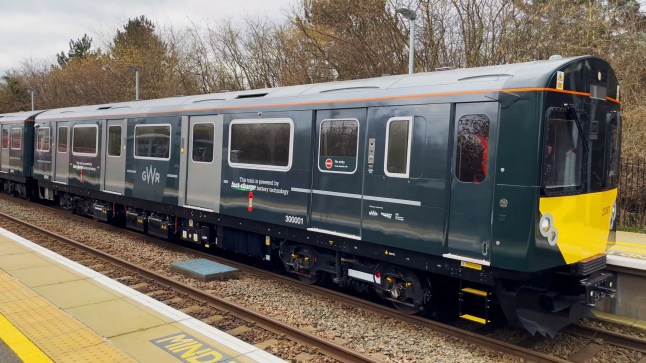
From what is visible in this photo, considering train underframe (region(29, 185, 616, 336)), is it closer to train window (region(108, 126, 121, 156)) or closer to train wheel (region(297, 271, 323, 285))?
train wheel (region(297, 271, 323, 285))

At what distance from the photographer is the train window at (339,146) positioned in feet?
23.2

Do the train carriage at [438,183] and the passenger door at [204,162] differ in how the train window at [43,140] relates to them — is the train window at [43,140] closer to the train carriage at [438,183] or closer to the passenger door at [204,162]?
the passenger door at [204,162]

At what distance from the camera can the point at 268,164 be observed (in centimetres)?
846

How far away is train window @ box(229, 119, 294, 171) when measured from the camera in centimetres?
812

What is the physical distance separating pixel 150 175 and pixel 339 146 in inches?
229

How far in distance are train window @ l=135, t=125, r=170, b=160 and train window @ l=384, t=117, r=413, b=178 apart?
589 cm

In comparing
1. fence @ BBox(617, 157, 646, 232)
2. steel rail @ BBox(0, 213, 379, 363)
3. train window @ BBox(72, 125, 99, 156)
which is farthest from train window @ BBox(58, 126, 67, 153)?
fence @ BBox(617, 157, 646, 232)

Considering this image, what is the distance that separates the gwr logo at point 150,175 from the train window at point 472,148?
7383mm

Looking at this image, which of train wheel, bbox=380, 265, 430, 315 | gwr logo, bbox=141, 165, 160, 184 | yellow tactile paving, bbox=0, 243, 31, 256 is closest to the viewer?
train wheel, bbox=380, 265, 430, 315

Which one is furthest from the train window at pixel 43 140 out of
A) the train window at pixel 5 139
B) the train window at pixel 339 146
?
the train window at pixel 339 146

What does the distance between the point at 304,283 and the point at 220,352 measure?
3.61 m

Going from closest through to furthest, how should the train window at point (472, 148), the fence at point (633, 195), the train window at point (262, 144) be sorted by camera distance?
the train window at point (472, 148) < the train window at point (262, 144) < the fence at point (633, 195)

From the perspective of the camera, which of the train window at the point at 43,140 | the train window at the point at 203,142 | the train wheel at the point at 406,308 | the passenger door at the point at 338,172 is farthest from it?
the train window at the point at 43,140

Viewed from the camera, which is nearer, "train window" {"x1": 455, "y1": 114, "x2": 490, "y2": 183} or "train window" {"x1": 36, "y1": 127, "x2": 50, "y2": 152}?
"train window" {"x1": 455, "y1": 114, "x2": 490, "y2": 183}
